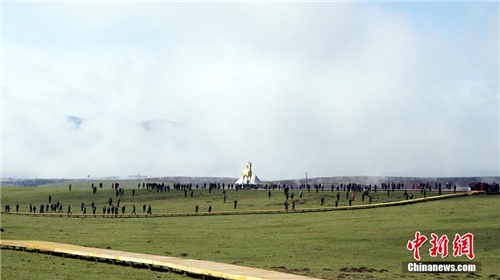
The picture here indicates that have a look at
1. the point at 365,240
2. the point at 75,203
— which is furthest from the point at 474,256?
the point at 75,203

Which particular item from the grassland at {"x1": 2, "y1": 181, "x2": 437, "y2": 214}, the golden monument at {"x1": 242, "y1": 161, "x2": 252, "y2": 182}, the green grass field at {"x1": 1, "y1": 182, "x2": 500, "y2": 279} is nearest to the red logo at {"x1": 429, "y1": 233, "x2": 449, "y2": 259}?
the green grass field at {"x1": 1, "y1": 182, "x2": 500, "y2": 279}

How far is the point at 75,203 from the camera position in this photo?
4161 inches

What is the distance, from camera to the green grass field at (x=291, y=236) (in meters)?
38.7

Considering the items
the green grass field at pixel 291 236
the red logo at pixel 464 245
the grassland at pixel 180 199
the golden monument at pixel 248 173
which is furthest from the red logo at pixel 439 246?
the golden monument at pixel 248 173

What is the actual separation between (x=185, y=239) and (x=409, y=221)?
2092 cm

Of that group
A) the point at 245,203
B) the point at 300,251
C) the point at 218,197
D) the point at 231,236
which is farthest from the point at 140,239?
the point at 218,197

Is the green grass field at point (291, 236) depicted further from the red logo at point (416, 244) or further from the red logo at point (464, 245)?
the red logo at point (464, 245)

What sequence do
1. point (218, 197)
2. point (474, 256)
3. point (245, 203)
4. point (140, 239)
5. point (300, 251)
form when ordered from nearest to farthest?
1. point (474, 256)
2. point (300, 251)
3. point (140, 239)
4. point (245, 203)
5. point (218, 197)

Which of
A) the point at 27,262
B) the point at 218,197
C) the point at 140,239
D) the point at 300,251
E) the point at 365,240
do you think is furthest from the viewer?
the point at 218,197

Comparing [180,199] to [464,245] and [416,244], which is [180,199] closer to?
[416,244]

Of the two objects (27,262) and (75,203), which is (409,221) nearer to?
(27,262)

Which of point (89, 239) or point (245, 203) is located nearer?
point (89, 239)

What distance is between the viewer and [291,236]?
2226 inches

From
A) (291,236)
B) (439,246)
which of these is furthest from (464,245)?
(291,236)
